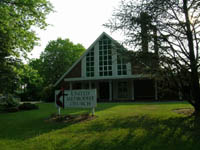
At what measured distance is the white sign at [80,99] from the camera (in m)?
9.54

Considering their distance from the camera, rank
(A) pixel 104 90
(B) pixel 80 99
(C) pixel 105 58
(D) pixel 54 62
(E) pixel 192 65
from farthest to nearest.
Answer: (D) pixel 54 62 → (A) pixel 104 90 → (C) pixel 105 58 → (B) pixel 80 99 → (E) pixel 192 65

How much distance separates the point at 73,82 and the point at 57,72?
69.0ft

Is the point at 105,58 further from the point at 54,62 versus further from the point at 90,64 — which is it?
the point at 54,62

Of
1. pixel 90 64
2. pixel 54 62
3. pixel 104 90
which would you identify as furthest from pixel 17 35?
pixel 54 62

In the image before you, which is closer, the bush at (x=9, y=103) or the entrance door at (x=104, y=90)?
the bush at (x=9, y=103)

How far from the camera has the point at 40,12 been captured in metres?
13.9

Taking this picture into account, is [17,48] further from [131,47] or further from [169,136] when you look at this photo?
[169,136]

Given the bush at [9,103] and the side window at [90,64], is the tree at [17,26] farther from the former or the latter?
the side window at [90,64]

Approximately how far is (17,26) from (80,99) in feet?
24.3

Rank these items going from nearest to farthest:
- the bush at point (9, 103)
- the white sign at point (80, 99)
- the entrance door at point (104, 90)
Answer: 1. the white sign at point (80, 99)
2. the bush at point (9, 103)
3. the entrance door at point (104, 90)

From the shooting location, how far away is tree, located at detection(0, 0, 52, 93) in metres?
12.1

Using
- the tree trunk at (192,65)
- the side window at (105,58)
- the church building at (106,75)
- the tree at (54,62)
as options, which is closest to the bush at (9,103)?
the church building at (106,75)

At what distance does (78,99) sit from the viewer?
385 inches

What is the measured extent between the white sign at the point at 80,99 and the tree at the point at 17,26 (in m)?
5.87
